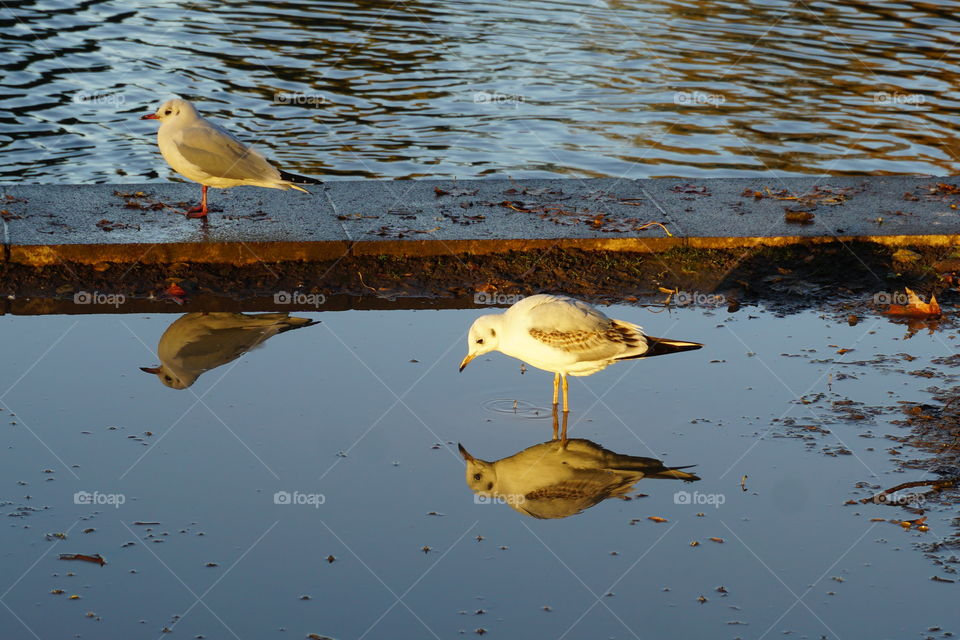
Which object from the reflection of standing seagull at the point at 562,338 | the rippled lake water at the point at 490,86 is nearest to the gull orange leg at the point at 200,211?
the reflection of standing seagull at the point at 562,338

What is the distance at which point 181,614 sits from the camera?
16.3ft

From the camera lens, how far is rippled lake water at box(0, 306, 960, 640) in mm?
5066

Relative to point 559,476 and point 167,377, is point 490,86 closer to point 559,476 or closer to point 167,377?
point 167,377

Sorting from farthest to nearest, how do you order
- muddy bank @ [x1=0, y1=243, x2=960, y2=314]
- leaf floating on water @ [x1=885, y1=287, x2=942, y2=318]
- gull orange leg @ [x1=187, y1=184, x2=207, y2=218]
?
1. gull orange leg @ [x1=187, y1=184, x2=207, y2=218]
2. leaf floating on water @ [x1=885, y1=287, x2=942, y2=318]
3. muddy bank @ [x1=0, y1=243, x2=960, y2=314]

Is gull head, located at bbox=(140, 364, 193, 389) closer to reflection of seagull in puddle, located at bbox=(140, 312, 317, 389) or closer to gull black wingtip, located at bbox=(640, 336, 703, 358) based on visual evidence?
reflection of seagull in puddle, located at bbox=(140, 312, 317, 389)

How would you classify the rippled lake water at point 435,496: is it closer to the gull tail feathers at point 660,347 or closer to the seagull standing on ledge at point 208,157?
the gull tail feathers at point 660,347

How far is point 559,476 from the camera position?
20.5ft

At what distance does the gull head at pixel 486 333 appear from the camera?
22.2ft

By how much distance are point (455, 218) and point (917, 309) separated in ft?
11.3

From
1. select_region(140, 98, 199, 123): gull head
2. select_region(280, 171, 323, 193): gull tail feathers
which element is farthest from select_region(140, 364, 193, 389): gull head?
select_region(140, 98, 199, 123): gull head

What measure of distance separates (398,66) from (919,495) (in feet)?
42.6

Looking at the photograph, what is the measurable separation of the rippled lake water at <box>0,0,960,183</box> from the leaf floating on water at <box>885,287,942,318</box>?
516 cm

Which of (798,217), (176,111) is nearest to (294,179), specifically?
(176,111)

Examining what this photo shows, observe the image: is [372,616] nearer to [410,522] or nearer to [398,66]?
[410,522]
